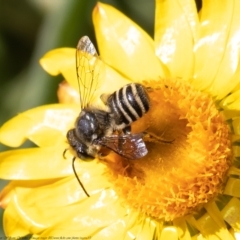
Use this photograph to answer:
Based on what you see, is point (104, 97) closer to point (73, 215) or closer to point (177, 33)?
point (177, 33)

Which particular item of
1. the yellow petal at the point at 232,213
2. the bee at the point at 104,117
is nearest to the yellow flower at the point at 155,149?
the yellow petal at the point at 232,213

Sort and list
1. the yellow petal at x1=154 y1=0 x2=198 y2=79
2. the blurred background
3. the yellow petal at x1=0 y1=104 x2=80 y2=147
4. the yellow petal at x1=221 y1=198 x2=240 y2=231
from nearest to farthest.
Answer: the yellow petal at x1=221 y1=198 x2=240 y2=231 < the yellow petal at x1=154 y1=0 x2=198 y2=79 < the yellow petal at x1=0 y1=104 x2=80 y2=147 < the blurred background

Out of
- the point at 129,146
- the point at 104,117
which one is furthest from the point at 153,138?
the point at 129,146

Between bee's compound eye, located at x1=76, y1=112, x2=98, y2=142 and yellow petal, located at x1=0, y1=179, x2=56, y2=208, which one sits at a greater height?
bee's compound eye, located at x1=76, y1=112, x2=98, y2=142

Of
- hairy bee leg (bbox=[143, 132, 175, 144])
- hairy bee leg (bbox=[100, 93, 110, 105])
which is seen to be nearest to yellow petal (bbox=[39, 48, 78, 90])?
hairy bee leg (bbox=[100, 93, 110, 105])

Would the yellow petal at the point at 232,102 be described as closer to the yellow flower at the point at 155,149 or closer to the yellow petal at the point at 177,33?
the yellow flower at the point at 155,149

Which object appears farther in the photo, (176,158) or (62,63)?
(62,63)

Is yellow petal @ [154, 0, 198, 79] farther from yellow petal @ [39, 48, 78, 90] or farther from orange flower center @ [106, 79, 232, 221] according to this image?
yellow petal @ [39, 48, 78, 90]

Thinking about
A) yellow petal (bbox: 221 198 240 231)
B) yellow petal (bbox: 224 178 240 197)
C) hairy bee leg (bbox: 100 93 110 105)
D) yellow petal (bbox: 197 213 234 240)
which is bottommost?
yellow petal (bbox: 197 213 234 240)
